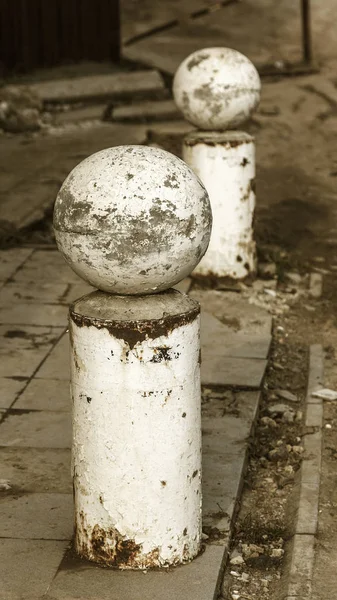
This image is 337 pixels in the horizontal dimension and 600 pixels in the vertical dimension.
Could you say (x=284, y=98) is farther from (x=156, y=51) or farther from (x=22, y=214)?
(x=22, y=214)

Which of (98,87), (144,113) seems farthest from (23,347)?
(98,87)

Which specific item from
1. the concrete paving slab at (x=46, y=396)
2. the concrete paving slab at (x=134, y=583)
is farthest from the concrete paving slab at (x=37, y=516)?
the concrete paving slab at (x=46, y=396)

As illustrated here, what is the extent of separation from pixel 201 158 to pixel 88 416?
3.79 metres

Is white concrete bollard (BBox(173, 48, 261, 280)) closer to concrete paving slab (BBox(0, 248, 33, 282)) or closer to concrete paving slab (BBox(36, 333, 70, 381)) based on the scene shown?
concrete paving slab (BBox(0, 248, 33, 282))

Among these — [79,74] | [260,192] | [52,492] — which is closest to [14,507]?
[52,492]

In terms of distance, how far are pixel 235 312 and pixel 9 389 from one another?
6.28 ft

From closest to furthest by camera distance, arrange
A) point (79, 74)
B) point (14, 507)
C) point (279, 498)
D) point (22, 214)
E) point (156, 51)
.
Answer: point (14, 507) → point (279, 498) → point (22, 214) → point (79, 74) → point (156, 51)

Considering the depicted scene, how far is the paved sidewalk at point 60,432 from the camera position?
391 cm

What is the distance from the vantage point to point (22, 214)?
875cm

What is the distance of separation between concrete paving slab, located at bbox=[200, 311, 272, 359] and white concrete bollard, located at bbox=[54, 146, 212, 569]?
2.42 m

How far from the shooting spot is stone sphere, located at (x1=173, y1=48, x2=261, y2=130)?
720cm

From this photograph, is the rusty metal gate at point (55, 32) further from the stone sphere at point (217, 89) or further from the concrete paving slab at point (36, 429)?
the concrete paving slab at point (36, 429)

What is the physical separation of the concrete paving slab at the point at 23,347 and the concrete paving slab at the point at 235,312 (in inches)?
41.5

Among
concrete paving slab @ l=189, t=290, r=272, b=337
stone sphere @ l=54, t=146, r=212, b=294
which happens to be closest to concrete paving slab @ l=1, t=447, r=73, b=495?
stone sphere @ l=54, t=146, r=212, b=294
